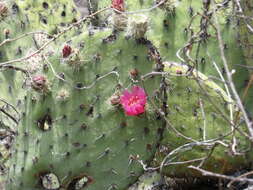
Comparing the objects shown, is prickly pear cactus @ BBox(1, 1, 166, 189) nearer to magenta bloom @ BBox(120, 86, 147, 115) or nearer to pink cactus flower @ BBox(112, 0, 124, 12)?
magenta bloom @ BBox(120, 86, 147, 115)

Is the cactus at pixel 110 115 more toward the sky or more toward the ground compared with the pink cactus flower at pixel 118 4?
more toward the ground

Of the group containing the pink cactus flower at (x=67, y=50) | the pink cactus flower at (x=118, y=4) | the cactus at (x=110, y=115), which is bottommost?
the cactus at (x=110, y=115)

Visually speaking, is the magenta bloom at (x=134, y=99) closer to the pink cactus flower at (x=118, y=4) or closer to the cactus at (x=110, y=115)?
the cactus at (x=110, y=115)

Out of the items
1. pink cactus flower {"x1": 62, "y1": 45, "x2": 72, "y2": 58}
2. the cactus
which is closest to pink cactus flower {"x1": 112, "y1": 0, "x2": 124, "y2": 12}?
the cactus

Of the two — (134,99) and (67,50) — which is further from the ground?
(67,50)

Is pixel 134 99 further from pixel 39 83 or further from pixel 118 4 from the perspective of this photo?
pixel 118 4

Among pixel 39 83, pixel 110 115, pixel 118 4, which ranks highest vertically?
pixel 118 4

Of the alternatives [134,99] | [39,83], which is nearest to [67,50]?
[39,83]

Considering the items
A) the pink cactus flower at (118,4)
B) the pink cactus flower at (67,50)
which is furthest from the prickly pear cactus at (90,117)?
the pink cactus flower at (118,4)

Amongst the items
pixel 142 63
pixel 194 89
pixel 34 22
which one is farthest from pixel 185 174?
pixel 34 22
